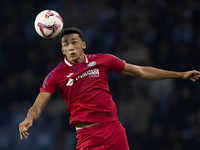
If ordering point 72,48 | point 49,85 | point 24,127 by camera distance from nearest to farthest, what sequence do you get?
point 24,127 → point 49,85 → point 72,48

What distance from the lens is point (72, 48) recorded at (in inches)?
163

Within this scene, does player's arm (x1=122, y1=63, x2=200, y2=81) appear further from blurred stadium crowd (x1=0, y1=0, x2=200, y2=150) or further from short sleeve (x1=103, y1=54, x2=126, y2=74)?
blurred stadium crowd (x1=0, y1=0, x2=200, y2=150)

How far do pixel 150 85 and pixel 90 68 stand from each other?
132 inches

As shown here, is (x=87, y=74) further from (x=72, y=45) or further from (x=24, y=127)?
(x=24, y=127)

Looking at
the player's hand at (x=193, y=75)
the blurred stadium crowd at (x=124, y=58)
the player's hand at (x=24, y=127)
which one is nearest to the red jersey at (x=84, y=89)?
the player's hand at (x=24, y=127)

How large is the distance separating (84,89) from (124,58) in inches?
139

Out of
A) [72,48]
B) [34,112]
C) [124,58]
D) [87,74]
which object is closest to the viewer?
[34,112]

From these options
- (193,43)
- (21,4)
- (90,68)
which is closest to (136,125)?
(193,43)

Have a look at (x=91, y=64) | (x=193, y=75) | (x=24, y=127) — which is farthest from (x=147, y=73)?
(x=24, y=127)

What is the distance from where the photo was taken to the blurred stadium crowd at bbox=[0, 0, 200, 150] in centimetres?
685

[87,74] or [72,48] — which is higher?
[72,48]

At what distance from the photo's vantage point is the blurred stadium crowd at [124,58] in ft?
22.5

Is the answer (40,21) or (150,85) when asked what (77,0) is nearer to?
(150,85)

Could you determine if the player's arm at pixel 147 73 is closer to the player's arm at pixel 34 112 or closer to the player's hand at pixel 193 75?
the player's hand at pixel 193 75
